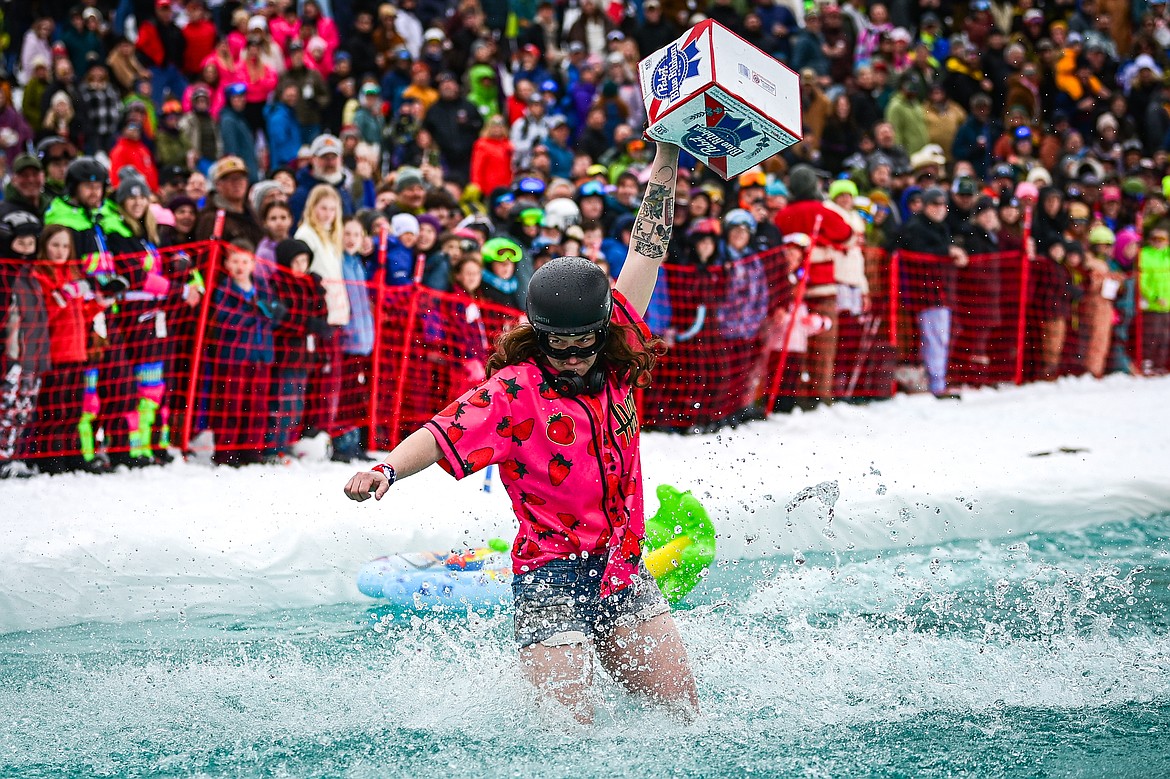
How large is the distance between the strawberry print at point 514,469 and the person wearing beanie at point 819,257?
21.0 ft

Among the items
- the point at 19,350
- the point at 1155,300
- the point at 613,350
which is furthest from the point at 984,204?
the point at 613,350

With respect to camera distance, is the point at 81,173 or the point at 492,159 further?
the point at 492,159

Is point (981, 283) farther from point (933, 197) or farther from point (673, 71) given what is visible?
point (673, 71)

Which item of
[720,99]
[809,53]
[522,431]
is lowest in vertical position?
[522,431]

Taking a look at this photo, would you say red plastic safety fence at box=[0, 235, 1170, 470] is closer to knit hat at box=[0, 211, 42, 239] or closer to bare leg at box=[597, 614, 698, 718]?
knit hat at box=[0, 211, 42, 239]

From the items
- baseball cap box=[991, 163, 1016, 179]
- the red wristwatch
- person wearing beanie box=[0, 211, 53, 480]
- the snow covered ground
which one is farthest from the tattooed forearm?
baseball cap box=[991, 163, 1016, 179]

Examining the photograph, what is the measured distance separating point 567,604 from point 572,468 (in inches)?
17.2

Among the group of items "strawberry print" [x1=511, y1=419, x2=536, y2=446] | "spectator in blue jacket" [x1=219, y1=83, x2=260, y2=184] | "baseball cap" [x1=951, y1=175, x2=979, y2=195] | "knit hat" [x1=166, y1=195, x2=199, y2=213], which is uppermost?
"spectator in blue jacket" [x1=219, y1=83, x2=260, y2=184]

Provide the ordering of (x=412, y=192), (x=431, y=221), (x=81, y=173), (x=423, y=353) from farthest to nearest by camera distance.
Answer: (x=412, y=192) → (x=431, y=221) → (x=423, y=353) → (x=81, y=173)

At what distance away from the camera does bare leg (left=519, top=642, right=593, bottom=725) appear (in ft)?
13.6

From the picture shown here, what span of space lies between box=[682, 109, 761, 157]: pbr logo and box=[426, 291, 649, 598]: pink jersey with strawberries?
898 mm

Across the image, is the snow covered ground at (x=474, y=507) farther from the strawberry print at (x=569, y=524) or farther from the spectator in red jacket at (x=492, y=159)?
the spectator in red jacket at (x=492, y=159)

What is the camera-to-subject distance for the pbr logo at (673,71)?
436 centimetres

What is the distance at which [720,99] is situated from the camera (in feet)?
14.1
